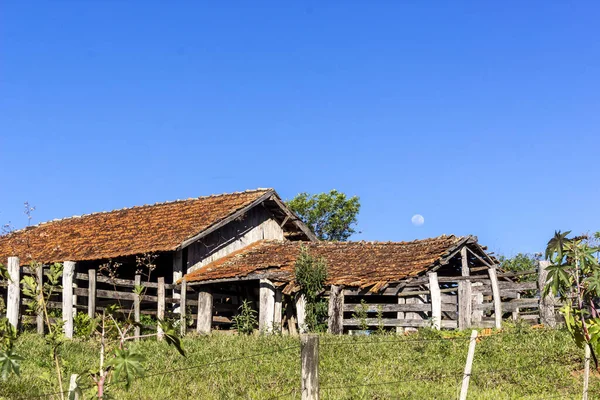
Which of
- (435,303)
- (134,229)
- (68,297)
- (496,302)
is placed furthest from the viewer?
(134,229)

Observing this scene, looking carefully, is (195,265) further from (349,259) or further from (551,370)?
(551,370)

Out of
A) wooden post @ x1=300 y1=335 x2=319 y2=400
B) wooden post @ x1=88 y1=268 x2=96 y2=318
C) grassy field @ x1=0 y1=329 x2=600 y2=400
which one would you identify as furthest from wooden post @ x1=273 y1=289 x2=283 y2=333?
wooden post @ x1=300 y1=335 x2=319 y2=400

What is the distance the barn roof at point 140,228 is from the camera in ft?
80.5

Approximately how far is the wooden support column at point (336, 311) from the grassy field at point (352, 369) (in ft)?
9.83

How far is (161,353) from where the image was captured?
1569 centimetres

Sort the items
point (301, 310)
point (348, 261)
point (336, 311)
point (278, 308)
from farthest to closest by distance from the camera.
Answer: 1. point (348, 261)
2. point (278, 308)
3. point (301, 310)
4. point (336, 311)

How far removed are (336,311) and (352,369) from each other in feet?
26.1

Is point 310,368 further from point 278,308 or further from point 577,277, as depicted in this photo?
point 278,308

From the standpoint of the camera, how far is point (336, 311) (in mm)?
21516

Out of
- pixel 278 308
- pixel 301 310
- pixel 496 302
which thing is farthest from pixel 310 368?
pixel 496 302

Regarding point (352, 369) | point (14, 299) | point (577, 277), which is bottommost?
point (352, 369)

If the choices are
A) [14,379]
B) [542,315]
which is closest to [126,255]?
[14,379]

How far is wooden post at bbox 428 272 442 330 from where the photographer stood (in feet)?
69.5

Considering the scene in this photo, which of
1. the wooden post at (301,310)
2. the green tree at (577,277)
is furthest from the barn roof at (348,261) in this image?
the green tree at (577,277)
